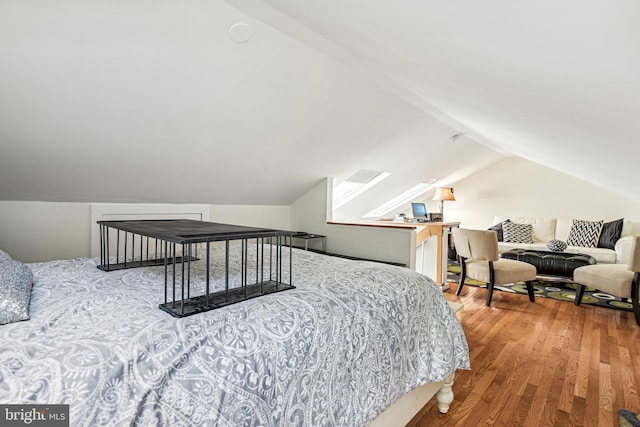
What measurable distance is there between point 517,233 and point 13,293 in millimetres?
5886

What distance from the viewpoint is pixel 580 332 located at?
9.32 ft

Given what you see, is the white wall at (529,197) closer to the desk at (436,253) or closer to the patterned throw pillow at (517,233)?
the patterned throw pillow at (517,233)

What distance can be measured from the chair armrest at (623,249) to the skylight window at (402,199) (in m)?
2.64

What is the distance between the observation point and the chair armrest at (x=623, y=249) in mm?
4238

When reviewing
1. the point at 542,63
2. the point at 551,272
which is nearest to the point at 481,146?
the point at 551,272

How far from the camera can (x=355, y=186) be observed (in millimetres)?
4680

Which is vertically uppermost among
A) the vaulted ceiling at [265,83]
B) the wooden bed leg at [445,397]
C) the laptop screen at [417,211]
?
the vaulted ceiling at [265,83]

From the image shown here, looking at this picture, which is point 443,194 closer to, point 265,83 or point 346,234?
point 346,234

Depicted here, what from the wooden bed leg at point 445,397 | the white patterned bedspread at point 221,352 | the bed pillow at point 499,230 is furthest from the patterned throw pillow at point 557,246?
the white patterned bedspread at point 221,352

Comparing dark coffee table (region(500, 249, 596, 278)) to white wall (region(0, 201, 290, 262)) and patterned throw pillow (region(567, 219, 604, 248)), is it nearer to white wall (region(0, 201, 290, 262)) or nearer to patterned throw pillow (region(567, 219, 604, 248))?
patterned throw pillow (region(567, 219, 604, 248))

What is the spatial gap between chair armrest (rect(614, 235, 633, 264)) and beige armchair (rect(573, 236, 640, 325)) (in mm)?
1166

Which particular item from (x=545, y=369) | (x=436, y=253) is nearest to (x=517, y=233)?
(x=436, y=253)

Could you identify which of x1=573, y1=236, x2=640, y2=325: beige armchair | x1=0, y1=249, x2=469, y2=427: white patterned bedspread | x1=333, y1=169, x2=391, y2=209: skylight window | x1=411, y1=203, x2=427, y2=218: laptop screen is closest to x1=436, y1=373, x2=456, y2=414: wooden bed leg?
x1=0, y1=249, x2=469, y2=427: white patterned bedspread

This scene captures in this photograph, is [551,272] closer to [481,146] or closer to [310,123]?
[481,146]
